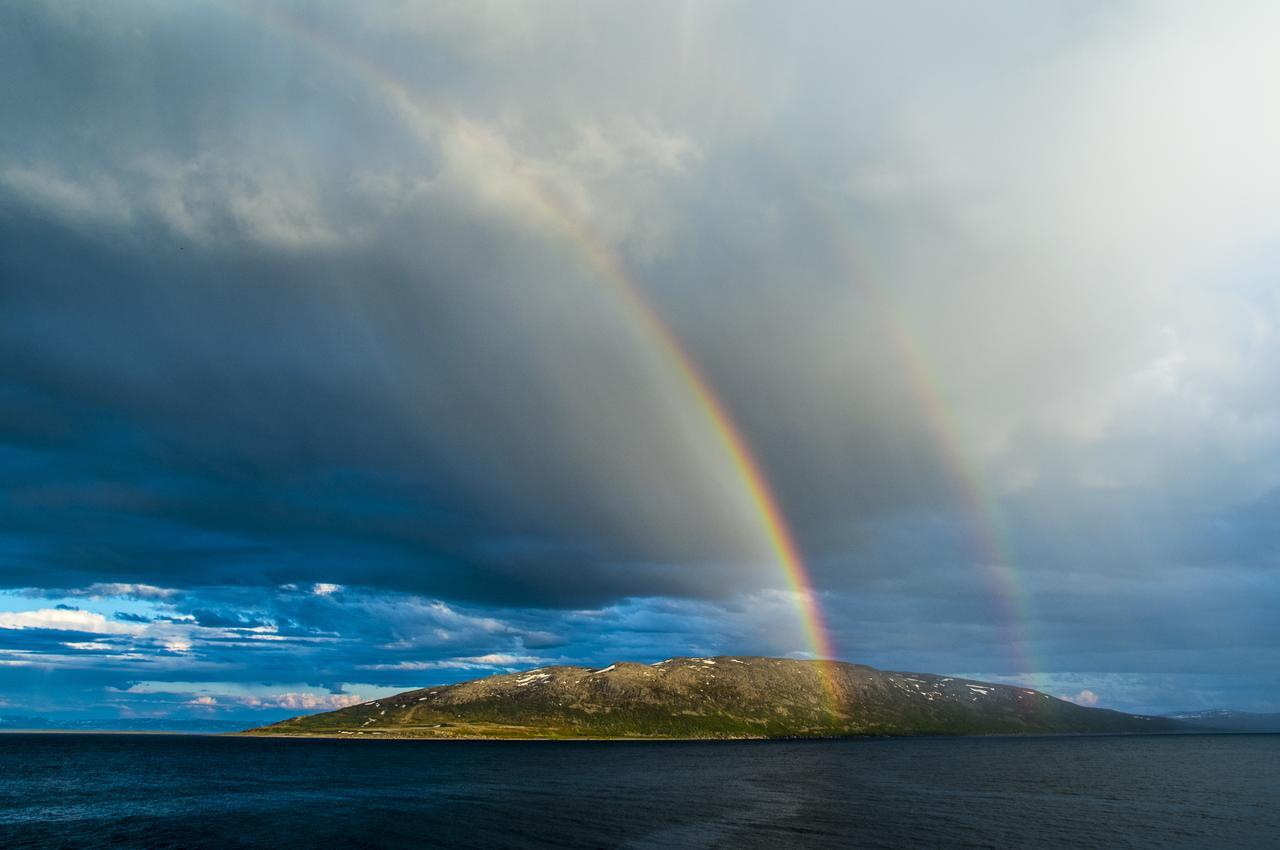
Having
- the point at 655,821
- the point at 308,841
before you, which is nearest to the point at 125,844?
the point at 308,841

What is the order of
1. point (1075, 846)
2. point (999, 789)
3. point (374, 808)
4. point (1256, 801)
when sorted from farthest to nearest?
point (999, 789), point (1256, 801), point (374, 808), point (1075, 846)

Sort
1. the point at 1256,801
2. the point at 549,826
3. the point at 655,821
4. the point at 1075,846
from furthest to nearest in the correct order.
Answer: the point at 1256,801, the point at 655,821, the point at 549,826, the point at 1075,846

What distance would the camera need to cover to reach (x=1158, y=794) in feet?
570

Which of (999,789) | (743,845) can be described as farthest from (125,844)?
(999,789)

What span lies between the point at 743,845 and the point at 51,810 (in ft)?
431

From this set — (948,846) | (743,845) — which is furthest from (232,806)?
(948,846)

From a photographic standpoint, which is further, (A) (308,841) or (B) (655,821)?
(B) (655,821)

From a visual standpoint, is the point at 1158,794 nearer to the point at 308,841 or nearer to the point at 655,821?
the point at 655,821

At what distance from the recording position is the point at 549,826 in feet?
371

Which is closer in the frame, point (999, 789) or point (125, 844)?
point (125, 844)

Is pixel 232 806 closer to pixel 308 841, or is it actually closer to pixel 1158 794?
pixel 308 841

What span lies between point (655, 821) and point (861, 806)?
45003mm

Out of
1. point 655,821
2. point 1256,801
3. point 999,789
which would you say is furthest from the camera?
point 999,789

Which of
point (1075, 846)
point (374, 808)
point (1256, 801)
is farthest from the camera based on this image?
point (1256, 801)
